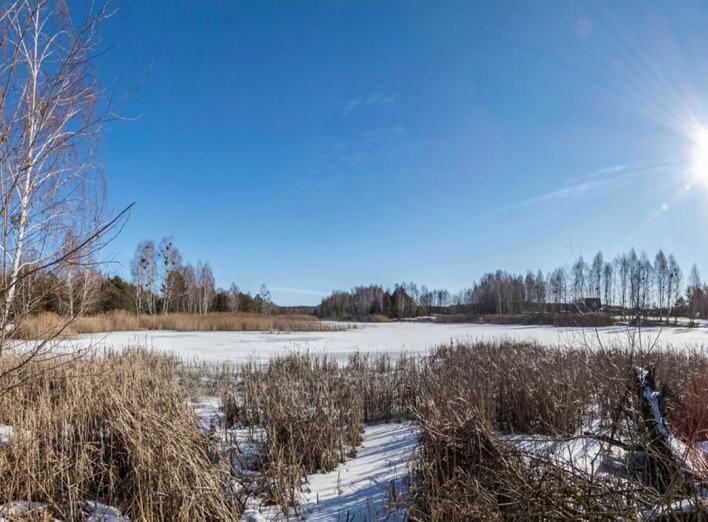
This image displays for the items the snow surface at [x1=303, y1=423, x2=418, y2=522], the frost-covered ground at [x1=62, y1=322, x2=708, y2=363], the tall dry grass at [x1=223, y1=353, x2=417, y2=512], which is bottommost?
the frost-covered ground at [x1=62, y1=322, x2=708, y2=363]

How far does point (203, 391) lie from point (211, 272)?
4115cm

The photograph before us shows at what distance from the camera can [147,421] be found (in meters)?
2.80

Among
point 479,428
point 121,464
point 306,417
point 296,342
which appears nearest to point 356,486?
point 306,417

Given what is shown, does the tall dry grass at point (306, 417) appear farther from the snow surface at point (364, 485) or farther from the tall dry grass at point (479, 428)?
the snow surface at point (364, 485)

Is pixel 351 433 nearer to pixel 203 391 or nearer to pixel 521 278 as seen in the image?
pixel 203 391

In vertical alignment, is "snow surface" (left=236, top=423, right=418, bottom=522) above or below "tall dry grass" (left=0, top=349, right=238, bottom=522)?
below

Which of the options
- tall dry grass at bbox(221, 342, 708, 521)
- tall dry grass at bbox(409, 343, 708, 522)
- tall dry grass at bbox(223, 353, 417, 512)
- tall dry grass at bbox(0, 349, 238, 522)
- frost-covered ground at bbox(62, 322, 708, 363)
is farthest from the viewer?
frost-covered ground at bbox(62, 322, 708, 363)

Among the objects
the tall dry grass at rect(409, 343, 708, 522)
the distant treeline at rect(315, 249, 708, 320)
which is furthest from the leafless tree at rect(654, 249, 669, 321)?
the tall dry grass at rect(409, 343, 708, 522)

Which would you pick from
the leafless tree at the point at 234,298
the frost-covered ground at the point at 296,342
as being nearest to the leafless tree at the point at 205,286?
the leafless tree at the point at 234,298

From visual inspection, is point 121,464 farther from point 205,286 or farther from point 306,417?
point 205,286

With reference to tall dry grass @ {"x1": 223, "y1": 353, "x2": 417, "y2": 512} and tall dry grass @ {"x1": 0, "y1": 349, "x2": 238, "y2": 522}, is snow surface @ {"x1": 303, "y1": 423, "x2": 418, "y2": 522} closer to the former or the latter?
tall dry grass @ {"x1": 223, "y1": 353, "x2": 417, "y2": 512}

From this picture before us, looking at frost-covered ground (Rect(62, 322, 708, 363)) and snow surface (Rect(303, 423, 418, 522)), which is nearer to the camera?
snow surface (Rect(303, 423, 418, 522))

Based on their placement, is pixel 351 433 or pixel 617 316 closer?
pixel 617 316

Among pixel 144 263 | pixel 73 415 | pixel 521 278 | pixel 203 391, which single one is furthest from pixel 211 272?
pixel 521 278
